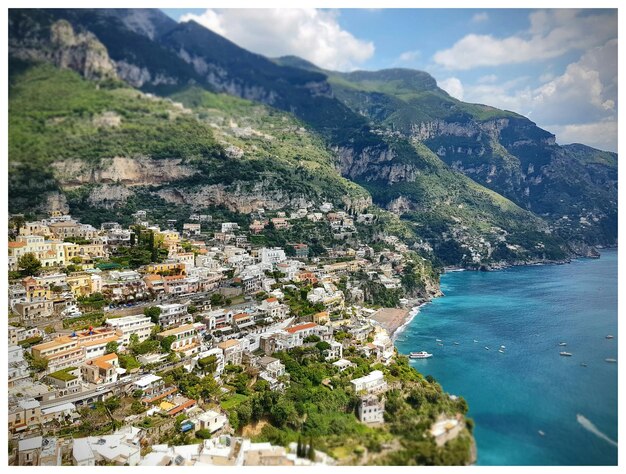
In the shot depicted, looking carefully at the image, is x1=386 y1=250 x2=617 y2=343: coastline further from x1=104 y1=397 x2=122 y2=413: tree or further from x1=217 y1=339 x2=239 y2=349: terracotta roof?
x1=104 y1=397 x2=122 y2=413: tree

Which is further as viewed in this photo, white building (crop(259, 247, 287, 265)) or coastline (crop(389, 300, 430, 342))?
white building (crop(259, 247, 287, 265))

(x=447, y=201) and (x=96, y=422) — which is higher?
(x=447, y=201)

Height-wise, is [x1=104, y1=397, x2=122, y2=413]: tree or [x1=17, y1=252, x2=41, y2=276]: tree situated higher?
[x1=17, y1=252, x2=41, y2=276]: tree

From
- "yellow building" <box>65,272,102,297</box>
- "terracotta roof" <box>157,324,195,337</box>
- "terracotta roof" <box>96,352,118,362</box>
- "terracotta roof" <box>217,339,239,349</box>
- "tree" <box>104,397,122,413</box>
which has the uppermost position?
"yellow building" <box>65,272,102,297</box>

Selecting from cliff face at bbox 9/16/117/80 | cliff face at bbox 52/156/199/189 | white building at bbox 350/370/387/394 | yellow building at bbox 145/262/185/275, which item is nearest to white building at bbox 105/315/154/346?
yellow building at bbox 145/262/185/275
